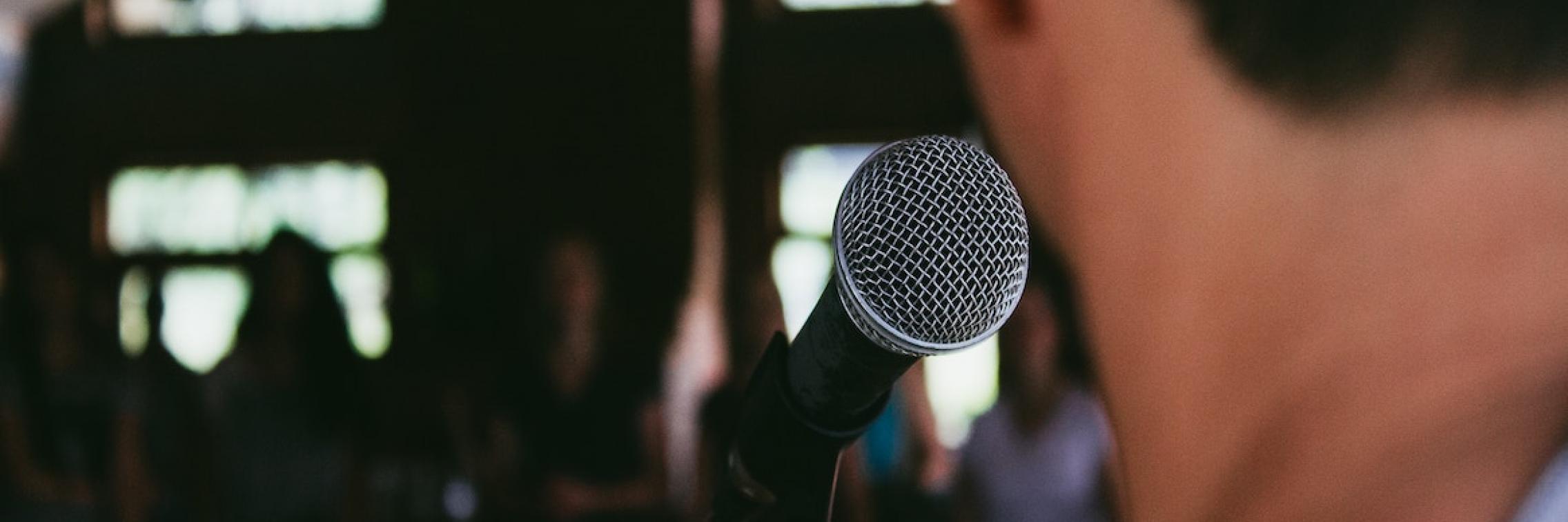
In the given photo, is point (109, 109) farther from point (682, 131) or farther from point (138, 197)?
point (682, 131)

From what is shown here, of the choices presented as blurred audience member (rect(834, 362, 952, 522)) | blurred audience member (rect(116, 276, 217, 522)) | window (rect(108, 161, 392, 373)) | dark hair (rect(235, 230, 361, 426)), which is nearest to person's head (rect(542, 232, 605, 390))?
dark hair (rect(235, 230, 361, 426))

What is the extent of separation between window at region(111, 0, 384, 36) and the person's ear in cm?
599

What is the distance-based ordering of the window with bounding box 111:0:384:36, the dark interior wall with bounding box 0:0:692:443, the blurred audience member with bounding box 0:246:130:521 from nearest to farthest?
the blurred audience member with bounding box 0:246:130:521, the dark interior wall with bounding box 0:0:692:443, the window with bounding box 111:0:384:36

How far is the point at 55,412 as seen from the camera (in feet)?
8.49

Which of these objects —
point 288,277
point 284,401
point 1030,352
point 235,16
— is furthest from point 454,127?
point 1030,352

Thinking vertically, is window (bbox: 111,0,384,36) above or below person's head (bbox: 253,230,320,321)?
above

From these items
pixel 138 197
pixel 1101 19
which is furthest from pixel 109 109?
pixel 1101 19

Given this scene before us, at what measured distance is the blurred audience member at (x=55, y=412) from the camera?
2.55m

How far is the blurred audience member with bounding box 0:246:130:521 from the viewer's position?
2547mm

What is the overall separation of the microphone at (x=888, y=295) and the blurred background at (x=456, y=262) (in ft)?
6.13

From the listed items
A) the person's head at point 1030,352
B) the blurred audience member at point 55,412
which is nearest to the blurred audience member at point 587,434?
the person's head at point 1030,352

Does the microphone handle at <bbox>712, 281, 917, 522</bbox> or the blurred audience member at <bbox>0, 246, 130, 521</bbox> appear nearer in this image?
the microphone handle at <bbox>712, 281, 917, 522</bbox>

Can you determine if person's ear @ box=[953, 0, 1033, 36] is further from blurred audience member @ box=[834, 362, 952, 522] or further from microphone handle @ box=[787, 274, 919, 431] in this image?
blurred audience member @ box=[834, 362, 952, 522]

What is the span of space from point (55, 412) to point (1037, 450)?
195cm
